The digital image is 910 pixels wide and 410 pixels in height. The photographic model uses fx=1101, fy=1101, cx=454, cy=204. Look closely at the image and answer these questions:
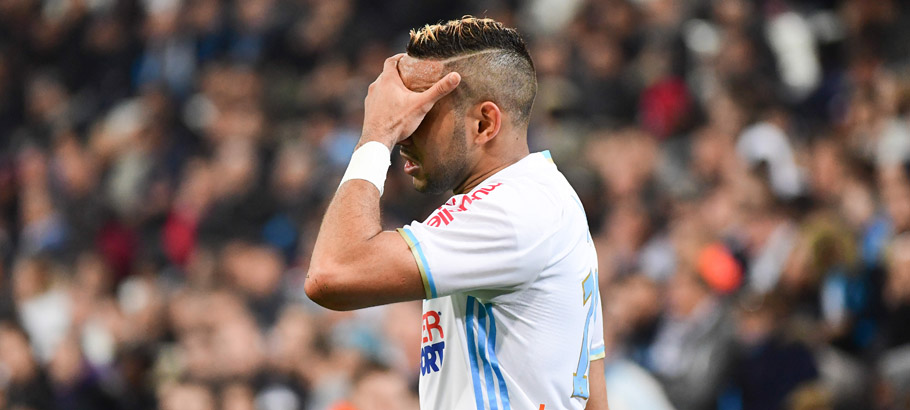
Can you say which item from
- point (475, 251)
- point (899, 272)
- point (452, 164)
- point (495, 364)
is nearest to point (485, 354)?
point (495, 364)

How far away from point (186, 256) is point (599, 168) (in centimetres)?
382

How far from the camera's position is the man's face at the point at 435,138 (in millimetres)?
2740

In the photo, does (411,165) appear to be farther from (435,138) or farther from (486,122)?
(486,122)

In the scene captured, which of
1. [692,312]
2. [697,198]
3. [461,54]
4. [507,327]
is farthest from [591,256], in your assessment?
[697,198]

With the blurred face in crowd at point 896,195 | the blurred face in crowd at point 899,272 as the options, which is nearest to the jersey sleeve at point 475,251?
the blurred face in crowd at point 899,272

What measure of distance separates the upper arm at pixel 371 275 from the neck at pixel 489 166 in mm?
385

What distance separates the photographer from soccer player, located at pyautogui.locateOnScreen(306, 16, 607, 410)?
2490 mm

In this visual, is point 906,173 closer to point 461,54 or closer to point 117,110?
point 461,54

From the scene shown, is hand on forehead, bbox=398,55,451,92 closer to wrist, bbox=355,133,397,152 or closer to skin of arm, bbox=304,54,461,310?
wrist, bbox=355,133,397,152

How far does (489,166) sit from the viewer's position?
110 inches

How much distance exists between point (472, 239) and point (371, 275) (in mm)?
247

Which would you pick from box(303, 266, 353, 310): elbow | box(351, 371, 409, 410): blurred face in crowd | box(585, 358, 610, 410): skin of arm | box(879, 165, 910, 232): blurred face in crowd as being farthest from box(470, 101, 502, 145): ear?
box(879, 165, 910, 232): blurred face in crowd

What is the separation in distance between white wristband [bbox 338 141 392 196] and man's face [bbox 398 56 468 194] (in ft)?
0.45

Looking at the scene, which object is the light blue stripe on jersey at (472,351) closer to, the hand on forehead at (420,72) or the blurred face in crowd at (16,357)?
the hand on forehead at (420,72)
